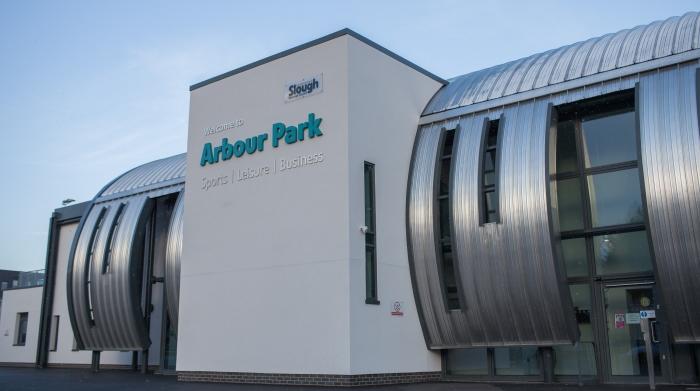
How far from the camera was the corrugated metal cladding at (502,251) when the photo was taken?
17.2m

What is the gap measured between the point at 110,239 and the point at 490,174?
16.2 meters

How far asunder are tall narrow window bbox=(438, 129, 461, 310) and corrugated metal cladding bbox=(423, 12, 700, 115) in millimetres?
1649

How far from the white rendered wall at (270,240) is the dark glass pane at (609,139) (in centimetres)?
674

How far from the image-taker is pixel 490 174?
766 inches

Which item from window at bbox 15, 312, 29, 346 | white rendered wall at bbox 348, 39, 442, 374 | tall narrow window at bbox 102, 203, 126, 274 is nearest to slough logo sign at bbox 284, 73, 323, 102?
white rendered wall at bbox 348, 39, 442, 374

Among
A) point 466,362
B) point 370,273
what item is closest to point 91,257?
point 370,273

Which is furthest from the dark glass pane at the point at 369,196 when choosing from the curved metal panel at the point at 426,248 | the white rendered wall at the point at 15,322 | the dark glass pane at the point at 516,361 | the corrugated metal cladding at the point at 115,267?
the white rendered wall at the point at 15,322

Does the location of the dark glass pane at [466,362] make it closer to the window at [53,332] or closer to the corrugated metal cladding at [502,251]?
the corrugated metal cladding at [502,251]

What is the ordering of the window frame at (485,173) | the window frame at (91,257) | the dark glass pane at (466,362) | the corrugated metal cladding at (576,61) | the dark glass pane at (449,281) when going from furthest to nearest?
1. the window frame at (91,257)
2. the dark glass pane at (466,362)
3. the dark glass pane at (449,281)
4. the window frame at (485,173)
5. the corrugated metal cladding at (576,61)

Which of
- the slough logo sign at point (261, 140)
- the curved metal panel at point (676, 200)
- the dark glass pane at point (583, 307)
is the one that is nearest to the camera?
the curved metal panel at point (676, 200)

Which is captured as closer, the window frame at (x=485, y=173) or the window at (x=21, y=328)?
the window frame at (x=485, y=173)

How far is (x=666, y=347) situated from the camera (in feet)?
53.8

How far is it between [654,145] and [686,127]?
0.78 metres

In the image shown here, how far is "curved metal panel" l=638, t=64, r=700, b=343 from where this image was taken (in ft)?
49.7
